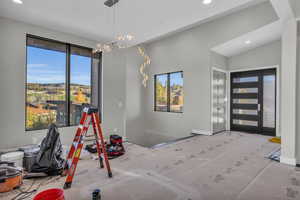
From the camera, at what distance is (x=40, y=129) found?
3834mm

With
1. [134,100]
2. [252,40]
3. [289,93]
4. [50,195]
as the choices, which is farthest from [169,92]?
[50,195]

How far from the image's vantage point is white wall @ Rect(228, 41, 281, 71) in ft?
17.8

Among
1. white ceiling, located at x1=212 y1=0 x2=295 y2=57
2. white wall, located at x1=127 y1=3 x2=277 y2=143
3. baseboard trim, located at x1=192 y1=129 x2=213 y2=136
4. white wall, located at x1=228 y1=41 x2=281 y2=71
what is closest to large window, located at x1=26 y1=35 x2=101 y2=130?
white wall, located at x1=127 y1=3 x2=277 y2=143

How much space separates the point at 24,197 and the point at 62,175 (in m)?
0.64

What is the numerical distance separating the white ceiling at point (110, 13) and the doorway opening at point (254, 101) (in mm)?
3435

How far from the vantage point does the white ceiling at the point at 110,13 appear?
2918 millimetres

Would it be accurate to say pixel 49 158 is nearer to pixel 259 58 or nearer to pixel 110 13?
pixel 110 13

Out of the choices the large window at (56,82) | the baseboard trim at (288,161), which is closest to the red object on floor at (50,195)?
the large window at (56,82)

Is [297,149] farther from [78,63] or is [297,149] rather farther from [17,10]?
[17,10]

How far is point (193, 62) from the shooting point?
612cm

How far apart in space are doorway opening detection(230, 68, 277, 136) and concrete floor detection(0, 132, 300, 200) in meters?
2.09

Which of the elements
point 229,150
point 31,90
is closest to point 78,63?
point 31,90

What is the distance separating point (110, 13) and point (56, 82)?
2.23 meters

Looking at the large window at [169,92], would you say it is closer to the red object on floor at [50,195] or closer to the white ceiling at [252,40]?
the white ceiling at [252,40]
